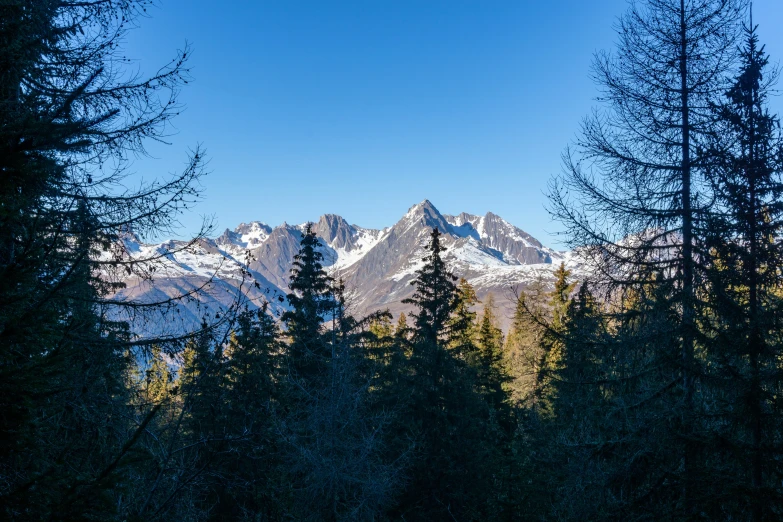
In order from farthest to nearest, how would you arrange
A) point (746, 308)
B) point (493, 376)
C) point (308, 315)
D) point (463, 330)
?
1. point (493, 376)
2. point (463, 330)
3. point (308, 315)
4. point (746, 308)

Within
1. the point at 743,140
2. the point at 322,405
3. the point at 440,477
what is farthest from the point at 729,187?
the point at 440,477

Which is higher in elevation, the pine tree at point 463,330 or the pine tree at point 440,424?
the pine tree at point 463,330

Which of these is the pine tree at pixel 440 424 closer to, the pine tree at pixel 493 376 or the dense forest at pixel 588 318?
the dense forest at pixel 588 318

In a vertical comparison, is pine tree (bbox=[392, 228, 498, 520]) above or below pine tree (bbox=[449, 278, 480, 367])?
below

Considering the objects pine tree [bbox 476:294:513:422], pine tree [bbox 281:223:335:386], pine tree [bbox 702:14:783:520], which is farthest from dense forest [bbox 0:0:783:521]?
pine tree [bbox 476:294:513:422]

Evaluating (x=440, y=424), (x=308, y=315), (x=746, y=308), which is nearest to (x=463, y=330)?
(x=440, y=424)

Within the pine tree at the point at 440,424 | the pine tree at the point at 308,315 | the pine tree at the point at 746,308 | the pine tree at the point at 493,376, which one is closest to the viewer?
the pine tree at the point at 746,308

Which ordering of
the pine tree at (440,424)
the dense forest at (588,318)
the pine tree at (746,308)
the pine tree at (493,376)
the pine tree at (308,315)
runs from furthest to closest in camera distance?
1. the pine tree at (493,376)
2. the pine tree at (308,315)
3. the pine tree at (440,424)
4. the pine tree at (746,308)
5. the dense forest at (588,318)

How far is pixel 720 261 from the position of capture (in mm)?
7746

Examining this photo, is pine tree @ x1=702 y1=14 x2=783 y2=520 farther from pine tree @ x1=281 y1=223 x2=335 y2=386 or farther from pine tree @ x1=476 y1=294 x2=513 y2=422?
pine tree @ x1=476 y1=294 x2=513 y2=422

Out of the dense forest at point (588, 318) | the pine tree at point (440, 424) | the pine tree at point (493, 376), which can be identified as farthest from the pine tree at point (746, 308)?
the pine tree at point (493, 376)

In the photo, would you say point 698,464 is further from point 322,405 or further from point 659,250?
point 322,405

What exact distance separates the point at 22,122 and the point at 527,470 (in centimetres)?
1865

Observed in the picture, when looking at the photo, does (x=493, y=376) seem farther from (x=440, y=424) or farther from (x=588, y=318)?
(x=588, y=318)
